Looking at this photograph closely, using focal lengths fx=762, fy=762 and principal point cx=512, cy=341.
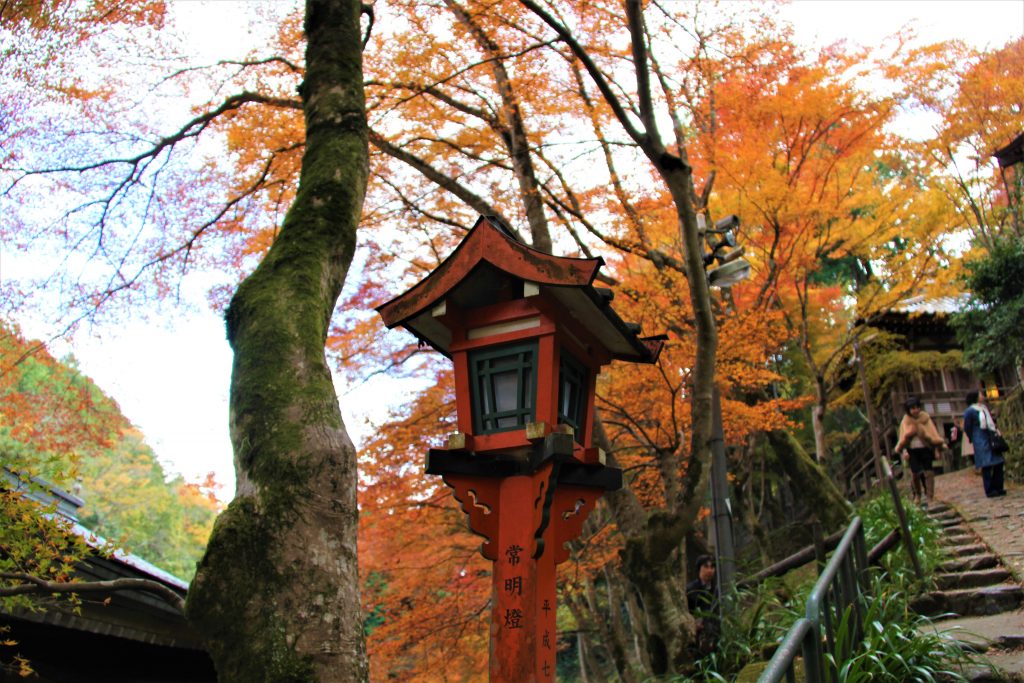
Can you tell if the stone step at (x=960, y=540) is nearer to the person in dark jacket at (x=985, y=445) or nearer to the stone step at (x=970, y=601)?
the stone step at (x=970, y=601)

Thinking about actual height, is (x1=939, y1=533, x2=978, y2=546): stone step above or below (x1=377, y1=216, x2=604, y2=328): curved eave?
below

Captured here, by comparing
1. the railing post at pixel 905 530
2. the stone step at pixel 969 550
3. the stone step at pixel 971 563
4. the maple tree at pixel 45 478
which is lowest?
the stone step at pixel 971 563

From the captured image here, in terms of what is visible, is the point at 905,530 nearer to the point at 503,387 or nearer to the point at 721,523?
the point at 721,523

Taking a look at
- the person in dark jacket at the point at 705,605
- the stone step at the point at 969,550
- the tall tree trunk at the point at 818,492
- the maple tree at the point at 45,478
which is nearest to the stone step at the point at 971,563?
the stone step at the point at 969,550

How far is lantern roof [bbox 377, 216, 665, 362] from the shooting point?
4.24m

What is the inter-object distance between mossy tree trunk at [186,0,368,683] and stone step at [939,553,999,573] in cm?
671

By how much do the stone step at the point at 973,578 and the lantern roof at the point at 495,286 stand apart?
15.6 feet

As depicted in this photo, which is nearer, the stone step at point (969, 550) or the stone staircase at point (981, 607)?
the stone staircase at point (981, 607)

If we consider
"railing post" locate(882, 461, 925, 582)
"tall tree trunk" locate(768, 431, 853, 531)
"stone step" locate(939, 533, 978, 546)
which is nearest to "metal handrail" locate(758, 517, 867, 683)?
"railing post" locate(882, 461, 925, 582)

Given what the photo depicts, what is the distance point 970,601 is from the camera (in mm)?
6613

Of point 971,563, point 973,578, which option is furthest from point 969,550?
point 973,578

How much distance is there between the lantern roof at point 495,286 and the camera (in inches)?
167

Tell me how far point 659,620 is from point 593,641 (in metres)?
16.2

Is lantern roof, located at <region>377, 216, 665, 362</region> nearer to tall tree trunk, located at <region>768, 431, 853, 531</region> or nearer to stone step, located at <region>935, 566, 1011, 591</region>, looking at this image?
stone step, located at <region>935, 566, 1011, 591</region>
